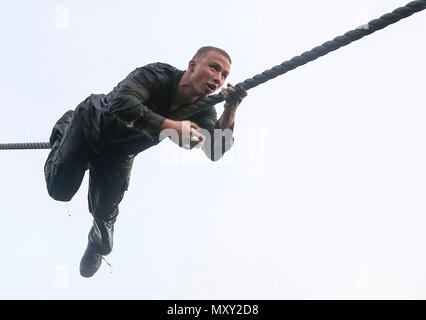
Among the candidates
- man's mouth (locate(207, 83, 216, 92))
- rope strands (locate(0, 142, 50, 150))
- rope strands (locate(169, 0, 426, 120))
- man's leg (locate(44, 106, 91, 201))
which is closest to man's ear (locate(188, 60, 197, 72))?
man's mouth (locate(207, 83, 216, 92))

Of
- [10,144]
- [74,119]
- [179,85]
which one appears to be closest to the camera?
[179,85]

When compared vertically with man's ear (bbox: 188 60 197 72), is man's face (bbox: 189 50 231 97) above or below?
below

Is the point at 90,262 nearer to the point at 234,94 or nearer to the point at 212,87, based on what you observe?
the point at 212,87

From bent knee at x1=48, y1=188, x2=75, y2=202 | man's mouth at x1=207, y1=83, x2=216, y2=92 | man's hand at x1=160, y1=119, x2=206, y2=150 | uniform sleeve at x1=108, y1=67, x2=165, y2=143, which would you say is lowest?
bent knee at x1=48, y1=188, x2=75, y2=202

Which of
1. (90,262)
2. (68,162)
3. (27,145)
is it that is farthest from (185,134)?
(90,262)

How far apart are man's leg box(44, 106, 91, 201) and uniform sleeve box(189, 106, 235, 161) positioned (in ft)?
3.30

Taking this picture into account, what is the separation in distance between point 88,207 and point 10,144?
126 centimetres

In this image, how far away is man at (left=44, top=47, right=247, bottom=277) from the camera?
2967 mm

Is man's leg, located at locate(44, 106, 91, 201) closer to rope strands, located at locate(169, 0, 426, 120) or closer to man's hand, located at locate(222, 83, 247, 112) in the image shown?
rope strands, located at locate(169, 0, 426, 120)

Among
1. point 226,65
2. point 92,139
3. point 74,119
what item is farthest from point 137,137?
point 226,65

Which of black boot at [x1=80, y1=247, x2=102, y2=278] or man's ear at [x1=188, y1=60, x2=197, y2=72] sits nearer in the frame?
man's ear at [x1=188, y1=60, x2=197, y2=72]

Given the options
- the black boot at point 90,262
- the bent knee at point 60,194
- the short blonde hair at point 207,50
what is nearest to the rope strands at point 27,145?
the bent knee at point 60,194

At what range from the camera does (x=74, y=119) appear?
392cm

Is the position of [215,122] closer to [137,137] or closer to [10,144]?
[137,137]
